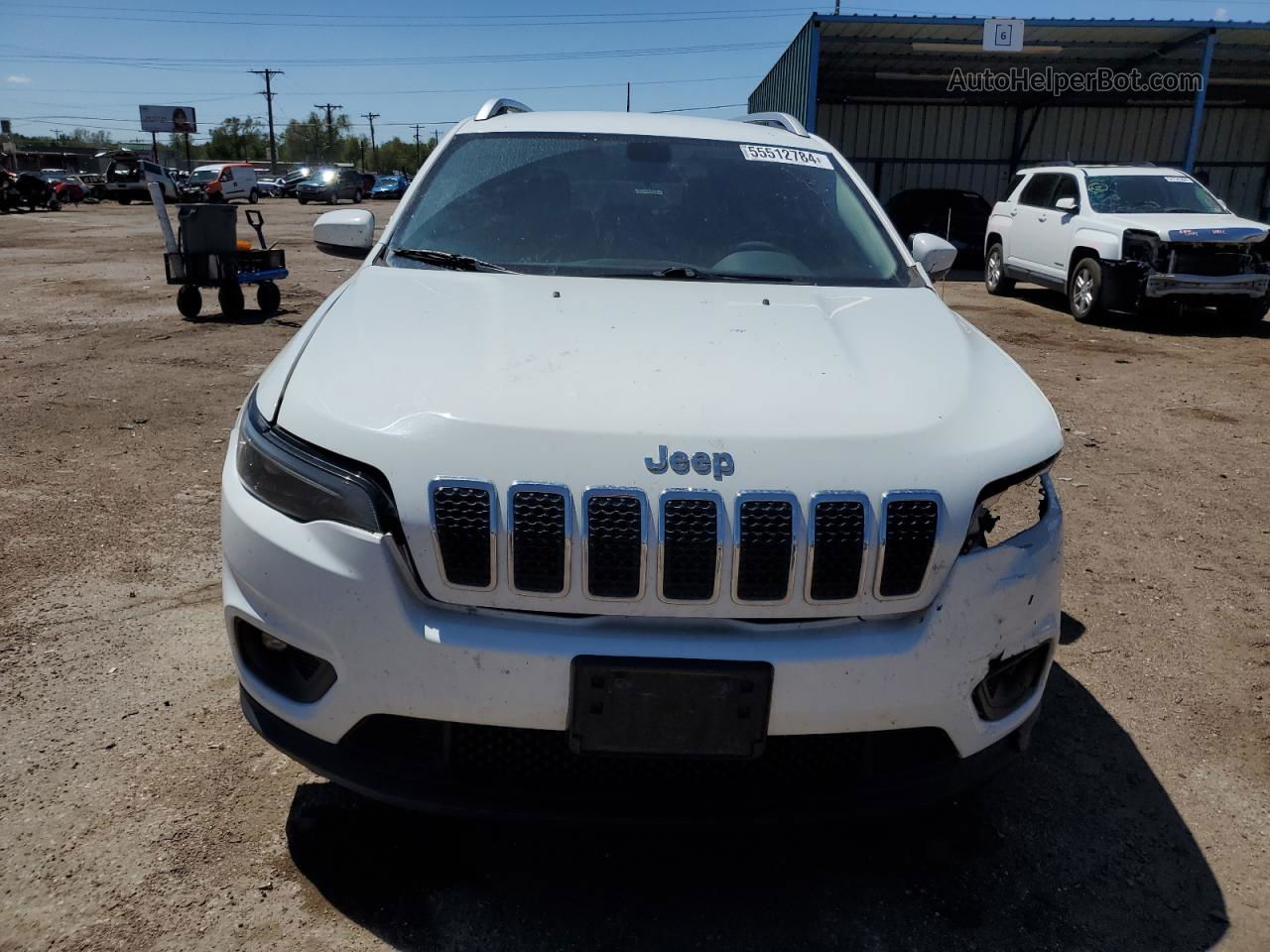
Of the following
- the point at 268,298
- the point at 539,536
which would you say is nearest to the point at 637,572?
the point at 539,536

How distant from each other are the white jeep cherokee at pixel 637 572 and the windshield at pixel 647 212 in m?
0.75

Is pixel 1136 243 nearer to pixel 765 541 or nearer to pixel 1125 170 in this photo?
pixel 1125 170

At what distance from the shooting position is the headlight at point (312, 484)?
185 centimetres

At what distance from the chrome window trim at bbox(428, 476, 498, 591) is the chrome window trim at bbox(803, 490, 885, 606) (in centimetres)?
57

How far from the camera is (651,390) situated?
202cm

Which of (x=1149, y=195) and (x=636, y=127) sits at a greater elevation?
(x=636, y=127)

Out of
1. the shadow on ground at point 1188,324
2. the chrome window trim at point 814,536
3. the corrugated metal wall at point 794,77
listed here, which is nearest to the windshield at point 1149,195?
the shadow on ground at point 1188,324

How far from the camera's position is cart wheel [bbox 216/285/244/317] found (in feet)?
32.7

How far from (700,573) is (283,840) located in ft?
4.22

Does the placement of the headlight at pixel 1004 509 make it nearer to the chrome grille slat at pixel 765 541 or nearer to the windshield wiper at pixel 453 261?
the chrome grille slat at pixel 765 541

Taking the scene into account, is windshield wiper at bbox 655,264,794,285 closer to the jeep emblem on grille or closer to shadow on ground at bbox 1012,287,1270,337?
the jeep emblem on grille

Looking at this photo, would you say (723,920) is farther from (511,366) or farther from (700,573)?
(511,366)

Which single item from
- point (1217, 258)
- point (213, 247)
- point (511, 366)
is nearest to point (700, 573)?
point (511, 366)
